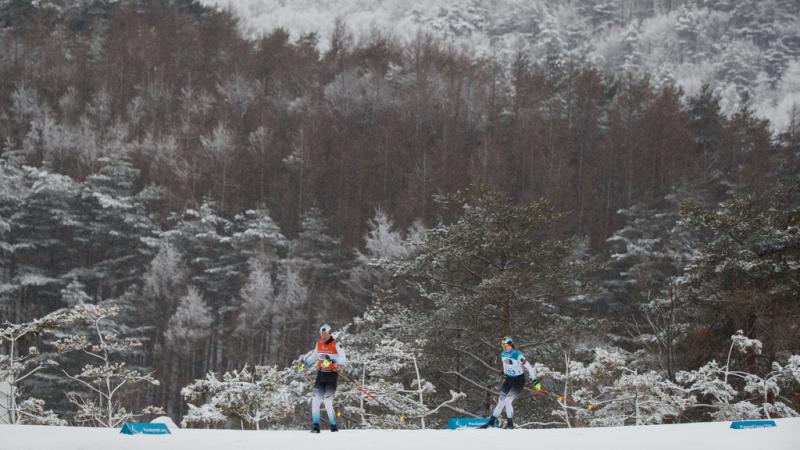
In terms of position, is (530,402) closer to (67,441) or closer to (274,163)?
(67,441)

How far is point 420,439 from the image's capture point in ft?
30.3

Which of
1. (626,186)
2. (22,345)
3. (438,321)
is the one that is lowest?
(626,186)

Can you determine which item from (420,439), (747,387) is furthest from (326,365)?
(747,387)

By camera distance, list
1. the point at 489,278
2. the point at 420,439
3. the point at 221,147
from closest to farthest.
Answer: the point at 420,439 < the point at 489,278 < the point at 221,147

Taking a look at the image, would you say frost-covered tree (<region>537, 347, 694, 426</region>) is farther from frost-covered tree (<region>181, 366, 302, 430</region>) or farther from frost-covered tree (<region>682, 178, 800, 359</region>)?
frost-covered tree (<region>181, 366, 302, 430</region>)

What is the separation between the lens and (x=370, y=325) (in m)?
26.0

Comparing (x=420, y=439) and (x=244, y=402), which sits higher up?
(x=420, y=439)

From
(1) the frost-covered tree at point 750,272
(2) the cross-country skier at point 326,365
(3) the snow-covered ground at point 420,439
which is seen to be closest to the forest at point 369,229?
(1) the frost-covered tree at point 750,272

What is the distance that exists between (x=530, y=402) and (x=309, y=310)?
20.6m

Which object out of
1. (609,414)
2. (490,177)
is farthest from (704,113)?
(609,414)

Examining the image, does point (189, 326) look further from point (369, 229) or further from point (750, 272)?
point (750, 272)

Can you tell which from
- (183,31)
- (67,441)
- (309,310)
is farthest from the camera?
(183,31)

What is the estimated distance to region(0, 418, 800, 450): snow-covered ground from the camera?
8617 millimetres

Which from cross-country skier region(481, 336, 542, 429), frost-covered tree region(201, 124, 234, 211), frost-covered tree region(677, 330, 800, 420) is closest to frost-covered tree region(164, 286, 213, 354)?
frost-covered tree region(201, 124, 234, 211)
